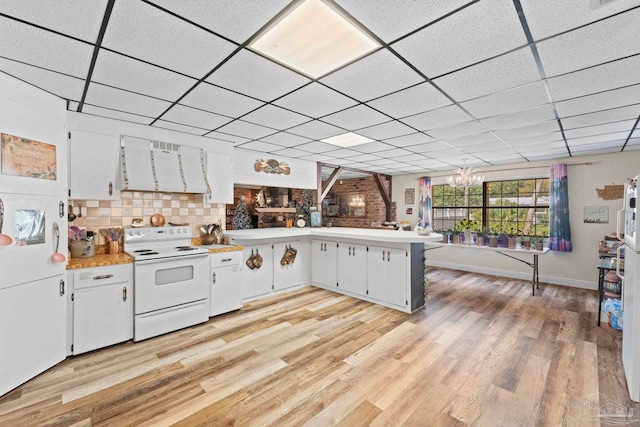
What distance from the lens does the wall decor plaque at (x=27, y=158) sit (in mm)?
2164

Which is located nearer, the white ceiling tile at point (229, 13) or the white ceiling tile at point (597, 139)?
the white ceiling tile at point (229, 13)

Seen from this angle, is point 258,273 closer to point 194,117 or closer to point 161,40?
point 194,117

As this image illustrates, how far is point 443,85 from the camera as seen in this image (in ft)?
7.54

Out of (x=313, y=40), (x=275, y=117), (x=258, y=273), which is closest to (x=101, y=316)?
(x=258, y=273)

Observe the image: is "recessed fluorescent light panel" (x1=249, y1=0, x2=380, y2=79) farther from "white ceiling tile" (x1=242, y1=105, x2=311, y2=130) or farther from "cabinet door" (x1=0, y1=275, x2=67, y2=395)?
"cabinet door" (x1=0, y1=275, x2=67, y2=395)

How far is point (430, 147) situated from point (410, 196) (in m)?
3.09

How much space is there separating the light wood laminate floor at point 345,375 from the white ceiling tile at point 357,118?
238 cm

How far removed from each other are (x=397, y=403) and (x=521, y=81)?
261 centimetres

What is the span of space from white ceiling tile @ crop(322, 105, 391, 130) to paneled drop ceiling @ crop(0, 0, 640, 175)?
0.07 ft

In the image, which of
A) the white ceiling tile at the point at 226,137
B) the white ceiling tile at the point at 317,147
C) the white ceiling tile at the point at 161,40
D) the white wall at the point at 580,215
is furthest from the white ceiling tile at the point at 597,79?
the white wall at the point at 580,215

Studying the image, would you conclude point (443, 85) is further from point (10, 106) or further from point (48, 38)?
point (10, 106)

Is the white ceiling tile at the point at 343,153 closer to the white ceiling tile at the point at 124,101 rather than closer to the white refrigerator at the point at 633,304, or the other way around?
the white ceiling tile at the point at 124,101

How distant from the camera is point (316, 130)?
3.53m

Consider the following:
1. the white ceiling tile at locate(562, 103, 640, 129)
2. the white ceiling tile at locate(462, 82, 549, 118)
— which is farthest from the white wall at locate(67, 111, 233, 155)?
the white ceiling tile at locate(562, 103, 640, 129)
